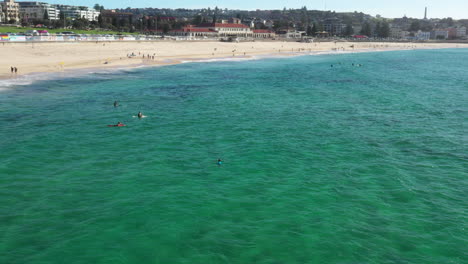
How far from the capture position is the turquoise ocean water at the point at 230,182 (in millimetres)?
15922

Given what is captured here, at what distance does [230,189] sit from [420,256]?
9.78 m

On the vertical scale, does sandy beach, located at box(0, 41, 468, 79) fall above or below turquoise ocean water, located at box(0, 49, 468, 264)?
above

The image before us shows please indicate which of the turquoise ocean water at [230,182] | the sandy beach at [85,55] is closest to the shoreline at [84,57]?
the sandy beach at [85,55]

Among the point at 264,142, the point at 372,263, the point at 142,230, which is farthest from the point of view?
the point at 264,142

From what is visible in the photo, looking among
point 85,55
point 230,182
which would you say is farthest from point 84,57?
point 230,182

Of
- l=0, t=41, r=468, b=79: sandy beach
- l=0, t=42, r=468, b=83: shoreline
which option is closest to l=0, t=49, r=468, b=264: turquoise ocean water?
l=0, t=42, r=468, b=83: shoreline

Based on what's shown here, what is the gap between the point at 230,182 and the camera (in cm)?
2228

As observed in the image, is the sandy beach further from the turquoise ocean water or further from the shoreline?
the turquoise ocean water

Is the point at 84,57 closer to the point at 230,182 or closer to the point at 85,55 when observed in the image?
the point at 85,55

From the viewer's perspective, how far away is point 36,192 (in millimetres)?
20250

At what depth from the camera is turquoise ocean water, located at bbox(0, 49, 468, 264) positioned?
15.9 m

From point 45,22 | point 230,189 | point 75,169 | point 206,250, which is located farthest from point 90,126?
point 45,22

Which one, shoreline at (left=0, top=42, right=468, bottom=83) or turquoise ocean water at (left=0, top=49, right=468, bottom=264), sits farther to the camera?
shoreline at (left=0, top=42, right=468, bottom=83)

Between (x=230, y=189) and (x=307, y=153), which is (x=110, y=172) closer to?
(x=230, y=189)
